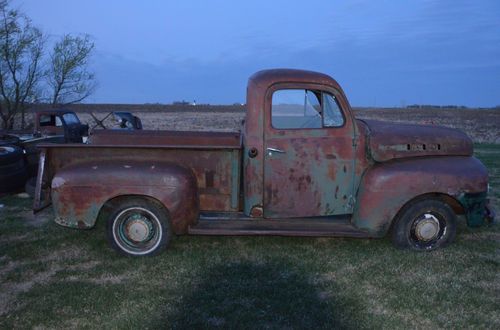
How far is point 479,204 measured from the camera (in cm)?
550

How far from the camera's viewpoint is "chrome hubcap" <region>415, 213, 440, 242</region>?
5461 millimetres

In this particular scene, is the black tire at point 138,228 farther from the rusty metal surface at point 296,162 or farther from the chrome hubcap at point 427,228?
the chrome hubcap at point 427,228

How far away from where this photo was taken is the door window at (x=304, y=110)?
215 inches

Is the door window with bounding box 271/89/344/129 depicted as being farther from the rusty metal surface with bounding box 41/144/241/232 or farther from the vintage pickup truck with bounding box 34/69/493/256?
the rusty metal surface with bounding box 41/144/241/232

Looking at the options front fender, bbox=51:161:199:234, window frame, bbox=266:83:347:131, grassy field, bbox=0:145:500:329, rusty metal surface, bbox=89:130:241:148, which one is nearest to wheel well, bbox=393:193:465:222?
grassy field, bbox=0:145:500:329

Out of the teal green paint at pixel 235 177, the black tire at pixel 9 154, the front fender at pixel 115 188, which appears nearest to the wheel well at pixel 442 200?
the teal green paint at pixel 235 177

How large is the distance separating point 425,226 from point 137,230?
3.23 metres

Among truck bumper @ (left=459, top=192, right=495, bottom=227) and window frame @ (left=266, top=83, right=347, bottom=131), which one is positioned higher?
window frame @ (left=266, top=83, right=347, bottom=131)

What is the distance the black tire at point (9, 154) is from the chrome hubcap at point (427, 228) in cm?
643

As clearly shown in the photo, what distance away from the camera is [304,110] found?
5.57 m

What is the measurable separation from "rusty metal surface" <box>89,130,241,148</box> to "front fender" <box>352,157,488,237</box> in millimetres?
1578

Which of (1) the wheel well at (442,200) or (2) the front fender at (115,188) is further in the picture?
(1) the wheel well at (442,200)

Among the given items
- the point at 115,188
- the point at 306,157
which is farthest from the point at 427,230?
the point at 115,188

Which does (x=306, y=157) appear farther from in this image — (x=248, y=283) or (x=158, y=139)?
(x=158, y=139)
